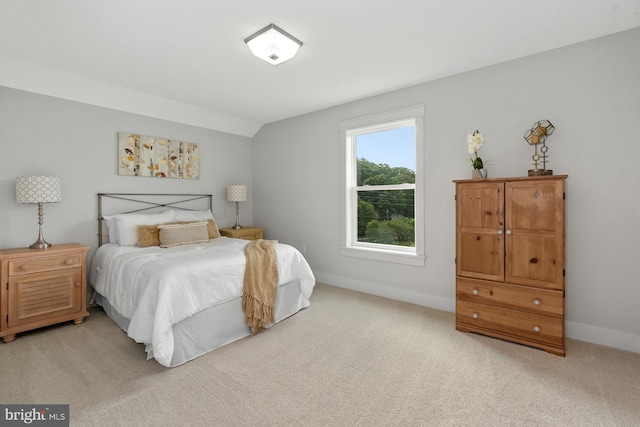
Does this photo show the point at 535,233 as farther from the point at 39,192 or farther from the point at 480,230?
the point at 39,192

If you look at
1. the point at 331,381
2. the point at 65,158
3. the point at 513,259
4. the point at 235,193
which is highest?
the point at 65,158

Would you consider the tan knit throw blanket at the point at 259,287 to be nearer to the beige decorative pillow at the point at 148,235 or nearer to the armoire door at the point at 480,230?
the beige decorative pillow at the point at 148,235

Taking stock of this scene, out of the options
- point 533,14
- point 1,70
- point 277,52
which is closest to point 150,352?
point 277,52

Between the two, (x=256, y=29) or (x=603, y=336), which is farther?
(x=603, y=336)

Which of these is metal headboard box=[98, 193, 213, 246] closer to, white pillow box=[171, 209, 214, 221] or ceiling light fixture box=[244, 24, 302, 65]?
white pillow box=[171, 209, 214, 221]

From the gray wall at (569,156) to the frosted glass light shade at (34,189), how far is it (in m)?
3.42

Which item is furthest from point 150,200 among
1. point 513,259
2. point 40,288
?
point 513,259

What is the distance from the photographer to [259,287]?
9.33 ft

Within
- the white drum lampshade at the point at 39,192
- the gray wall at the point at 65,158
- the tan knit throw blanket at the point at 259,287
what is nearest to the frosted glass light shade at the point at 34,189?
the white drum lampshade at the point at 39,192

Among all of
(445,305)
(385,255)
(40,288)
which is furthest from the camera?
(385,255)

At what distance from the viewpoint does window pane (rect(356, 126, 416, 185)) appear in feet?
12.1

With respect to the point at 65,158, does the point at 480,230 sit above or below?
below

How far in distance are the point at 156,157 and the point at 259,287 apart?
2553 millimetres

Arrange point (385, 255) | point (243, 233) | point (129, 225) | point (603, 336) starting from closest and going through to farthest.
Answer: point (603, 336) < point (129, 225) < point (385, 255) < point (243, 233)
